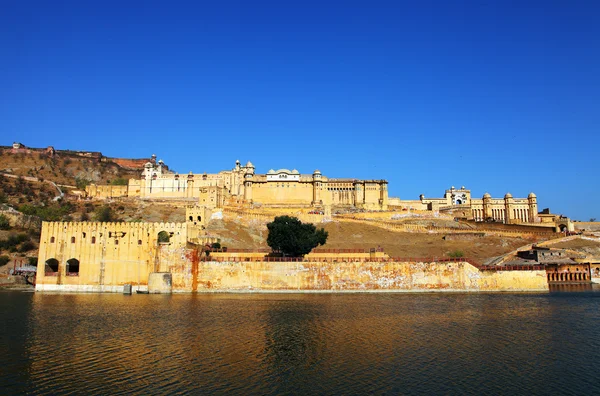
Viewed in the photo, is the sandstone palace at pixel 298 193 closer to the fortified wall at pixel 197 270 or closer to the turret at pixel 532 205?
the turret at pixel 532 205

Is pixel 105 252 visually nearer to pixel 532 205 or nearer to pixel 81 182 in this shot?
pixel 532 205

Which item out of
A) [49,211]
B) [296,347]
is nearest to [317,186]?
[49,211]

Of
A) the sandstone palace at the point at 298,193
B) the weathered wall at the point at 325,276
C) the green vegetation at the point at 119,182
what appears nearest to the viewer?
the weathered wall at the point at 325,276

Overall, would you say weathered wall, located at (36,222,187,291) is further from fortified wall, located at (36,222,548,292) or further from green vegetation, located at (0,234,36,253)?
green vegetation, located at (0,234,36,253)

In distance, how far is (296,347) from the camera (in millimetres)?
21391

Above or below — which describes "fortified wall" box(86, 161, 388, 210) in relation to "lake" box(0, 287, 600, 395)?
above

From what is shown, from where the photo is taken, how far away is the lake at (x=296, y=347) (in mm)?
16359

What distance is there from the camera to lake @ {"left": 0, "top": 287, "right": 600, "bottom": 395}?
53.7 feet

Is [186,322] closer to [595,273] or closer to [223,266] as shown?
[223,266]

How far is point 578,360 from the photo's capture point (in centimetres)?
1998

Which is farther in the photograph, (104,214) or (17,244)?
(104,214)

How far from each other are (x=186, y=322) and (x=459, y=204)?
297 ft

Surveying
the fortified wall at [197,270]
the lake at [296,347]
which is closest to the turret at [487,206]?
the fortified wall at [197,270]

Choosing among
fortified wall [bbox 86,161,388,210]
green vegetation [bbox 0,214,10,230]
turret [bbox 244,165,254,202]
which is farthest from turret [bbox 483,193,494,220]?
green vegetation [bbox 0,214,10,230]
